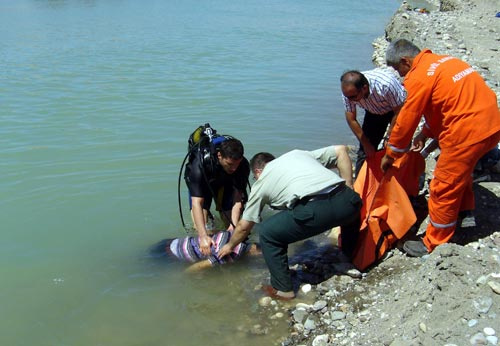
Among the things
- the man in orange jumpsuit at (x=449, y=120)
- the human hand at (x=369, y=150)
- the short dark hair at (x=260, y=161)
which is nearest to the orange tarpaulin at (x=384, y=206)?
the human hand at (x=369, y=150)

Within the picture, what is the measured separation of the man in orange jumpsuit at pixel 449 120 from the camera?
3.96 m

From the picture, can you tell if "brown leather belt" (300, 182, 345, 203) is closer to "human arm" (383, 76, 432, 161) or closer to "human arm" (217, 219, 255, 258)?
"human arm" (217, 219, 255, 258)

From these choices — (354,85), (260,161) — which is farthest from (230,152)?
(354,85)

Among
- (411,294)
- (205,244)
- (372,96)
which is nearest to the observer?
(411,294)

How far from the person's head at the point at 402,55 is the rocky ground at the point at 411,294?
1561mm

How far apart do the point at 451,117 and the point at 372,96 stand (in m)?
1.01

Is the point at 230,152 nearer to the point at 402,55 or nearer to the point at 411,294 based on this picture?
the point at 402,55

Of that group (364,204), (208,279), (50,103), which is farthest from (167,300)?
(50,103)

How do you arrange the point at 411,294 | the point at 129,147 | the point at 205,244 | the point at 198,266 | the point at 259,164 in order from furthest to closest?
the point at 129,147 < the point at 198,266 < the point at 205,244 < the point at 259,164 < the point at 411,294

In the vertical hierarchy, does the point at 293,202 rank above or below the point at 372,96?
below

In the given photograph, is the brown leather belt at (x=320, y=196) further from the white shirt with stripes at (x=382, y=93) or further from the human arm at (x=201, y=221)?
the human arm at (x=201, y=221)

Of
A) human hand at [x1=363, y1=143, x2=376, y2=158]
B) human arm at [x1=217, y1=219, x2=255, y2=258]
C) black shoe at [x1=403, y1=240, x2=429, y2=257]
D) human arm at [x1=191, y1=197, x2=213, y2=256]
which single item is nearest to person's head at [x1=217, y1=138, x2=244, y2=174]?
human arm at [x1=191, y1=197, x2=213, y2=256]

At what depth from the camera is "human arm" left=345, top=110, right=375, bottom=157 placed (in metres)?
4.97

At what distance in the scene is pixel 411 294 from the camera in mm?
3941
